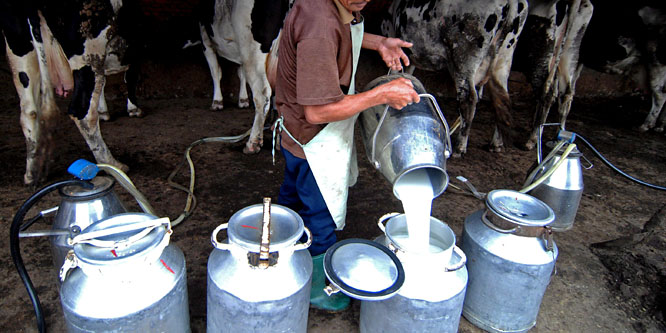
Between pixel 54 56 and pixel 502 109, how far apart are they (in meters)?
4.33

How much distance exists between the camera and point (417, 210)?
176 centimetres

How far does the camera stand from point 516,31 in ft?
13.6

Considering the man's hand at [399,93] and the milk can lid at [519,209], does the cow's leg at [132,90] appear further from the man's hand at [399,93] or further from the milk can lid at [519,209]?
the milk can lid at [519,209]

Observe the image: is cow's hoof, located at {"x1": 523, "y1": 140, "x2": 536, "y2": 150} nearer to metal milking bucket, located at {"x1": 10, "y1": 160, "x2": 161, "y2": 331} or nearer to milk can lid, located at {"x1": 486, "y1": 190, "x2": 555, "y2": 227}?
milk can lid, located at {"x1": 486, "y1": 190, "x2": 555, "y2": 227}

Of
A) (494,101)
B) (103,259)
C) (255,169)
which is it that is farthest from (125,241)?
(494,101)

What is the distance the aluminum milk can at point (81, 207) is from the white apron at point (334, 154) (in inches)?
34.2

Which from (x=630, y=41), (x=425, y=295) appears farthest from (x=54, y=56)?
(x=630, y=41)

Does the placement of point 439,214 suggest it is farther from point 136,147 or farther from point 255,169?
point 136,147

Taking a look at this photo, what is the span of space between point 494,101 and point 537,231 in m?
2.95

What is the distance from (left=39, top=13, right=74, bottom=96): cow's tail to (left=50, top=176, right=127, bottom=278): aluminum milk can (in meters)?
1.97

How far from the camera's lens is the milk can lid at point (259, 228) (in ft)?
4.77

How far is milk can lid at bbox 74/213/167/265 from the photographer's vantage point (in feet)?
4.38

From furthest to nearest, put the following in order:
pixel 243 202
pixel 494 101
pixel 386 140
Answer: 1. pixel 494 101
2. pixel 243 202
3. pixel 386 140

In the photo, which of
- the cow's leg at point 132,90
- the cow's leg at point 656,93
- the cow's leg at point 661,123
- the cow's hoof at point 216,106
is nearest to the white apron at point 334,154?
the cow's leg at point 132,90
